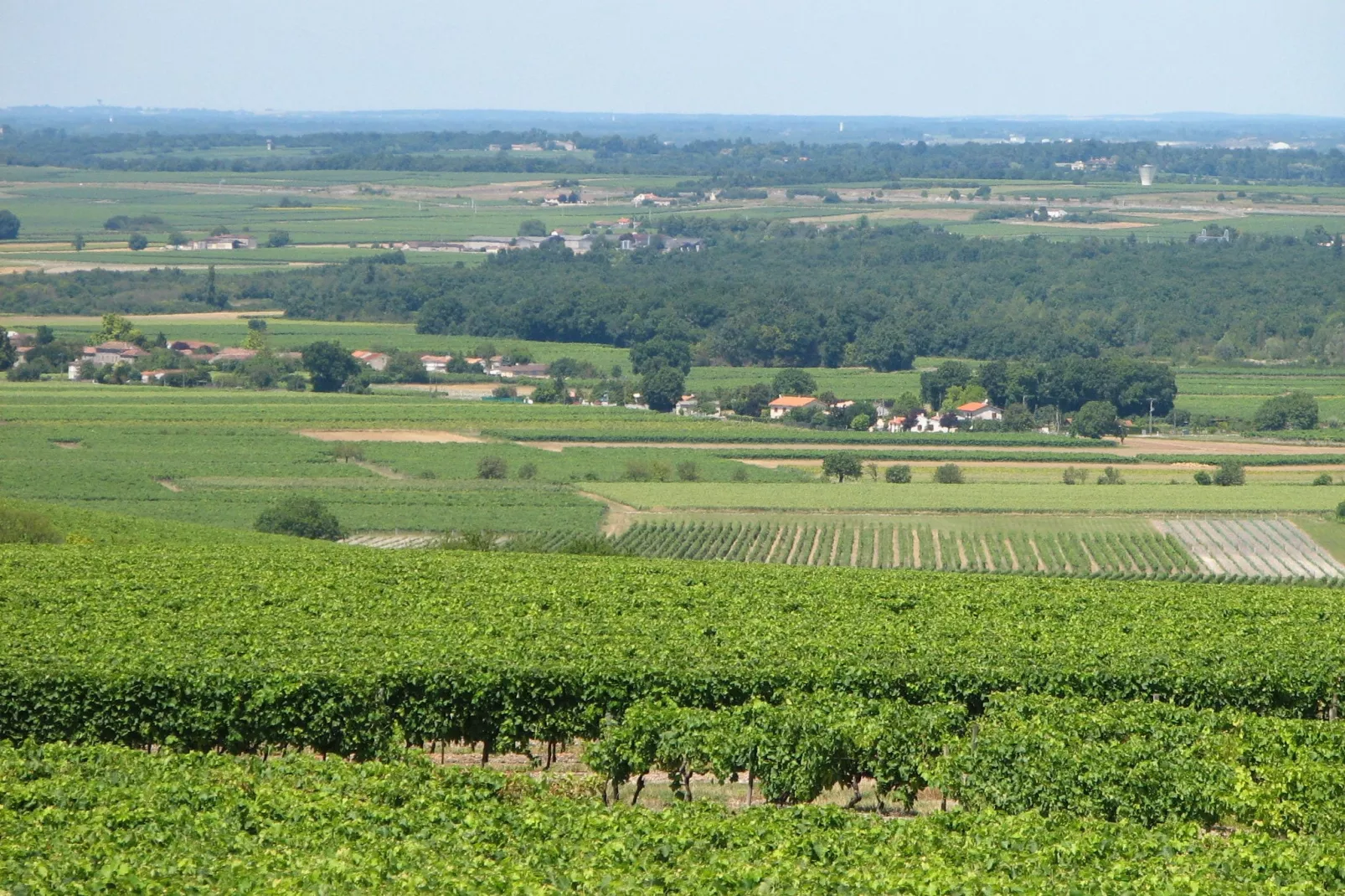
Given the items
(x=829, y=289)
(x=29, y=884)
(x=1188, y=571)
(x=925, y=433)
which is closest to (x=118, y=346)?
(x=925, y=433)

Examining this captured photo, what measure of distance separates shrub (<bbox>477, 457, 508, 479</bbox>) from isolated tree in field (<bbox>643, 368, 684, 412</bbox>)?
2560 cm

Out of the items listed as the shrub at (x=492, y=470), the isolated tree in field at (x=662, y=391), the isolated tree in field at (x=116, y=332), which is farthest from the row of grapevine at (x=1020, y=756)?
the isolated tree in field at (x=116, y=332)

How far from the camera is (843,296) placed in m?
137

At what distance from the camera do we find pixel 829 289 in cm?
14600

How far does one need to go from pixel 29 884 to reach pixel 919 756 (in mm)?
12079

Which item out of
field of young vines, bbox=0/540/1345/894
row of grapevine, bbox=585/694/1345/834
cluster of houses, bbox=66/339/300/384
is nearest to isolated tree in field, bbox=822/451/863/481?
field of young vines, bbox=0/540/1345/894

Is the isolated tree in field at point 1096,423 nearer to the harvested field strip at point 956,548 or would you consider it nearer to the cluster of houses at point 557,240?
the harvested field strip at point 956,548

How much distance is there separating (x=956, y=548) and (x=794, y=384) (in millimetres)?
43853

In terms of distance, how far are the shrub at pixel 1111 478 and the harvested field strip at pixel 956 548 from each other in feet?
37.6

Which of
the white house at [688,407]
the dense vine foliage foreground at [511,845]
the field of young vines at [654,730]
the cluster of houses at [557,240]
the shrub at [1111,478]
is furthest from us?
the cluster of houses at [557,240]

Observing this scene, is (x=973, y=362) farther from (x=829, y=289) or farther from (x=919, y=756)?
(x=919, y=756)

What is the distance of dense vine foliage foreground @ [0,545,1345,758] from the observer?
25188mm

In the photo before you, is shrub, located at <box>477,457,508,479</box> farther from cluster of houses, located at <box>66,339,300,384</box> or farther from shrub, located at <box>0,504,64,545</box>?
cluster of houses, located at <box>66,339,300,384</box>

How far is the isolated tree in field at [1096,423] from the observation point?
87312 mm
